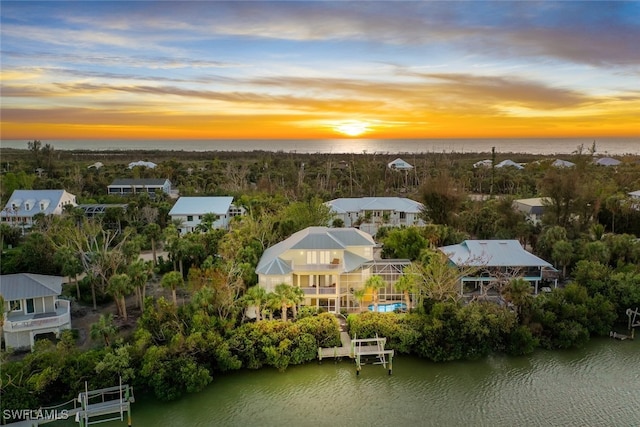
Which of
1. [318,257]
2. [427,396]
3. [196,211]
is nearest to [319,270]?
[318,257]

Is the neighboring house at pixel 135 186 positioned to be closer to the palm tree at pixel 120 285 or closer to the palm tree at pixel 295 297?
the palm tree at pixel 120 285

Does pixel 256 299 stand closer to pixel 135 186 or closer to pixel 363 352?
pixel 363 352

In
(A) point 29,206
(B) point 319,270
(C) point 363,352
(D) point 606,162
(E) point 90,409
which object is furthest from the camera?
(D) point 606,162

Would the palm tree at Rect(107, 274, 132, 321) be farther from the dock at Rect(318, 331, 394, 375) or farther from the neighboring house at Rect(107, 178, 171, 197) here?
the neighboring house at Rect(107, 178, 171, 197)

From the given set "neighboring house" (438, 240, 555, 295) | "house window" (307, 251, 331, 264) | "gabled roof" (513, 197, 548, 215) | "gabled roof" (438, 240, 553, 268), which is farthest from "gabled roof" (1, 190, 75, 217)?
"gabled roof" (513, 197, 548, 215)

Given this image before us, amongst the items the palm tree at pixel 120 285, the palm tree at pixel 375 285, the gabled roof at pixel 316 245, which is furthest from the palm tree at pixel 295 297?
the palm tree at pixel 120 285

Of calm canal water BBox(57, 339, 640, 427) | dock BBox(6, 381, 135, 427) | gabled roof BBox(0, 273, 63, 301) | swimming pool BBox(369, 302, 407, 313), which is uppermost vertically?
gabled roof BBox(0, 273, 63, 301)
